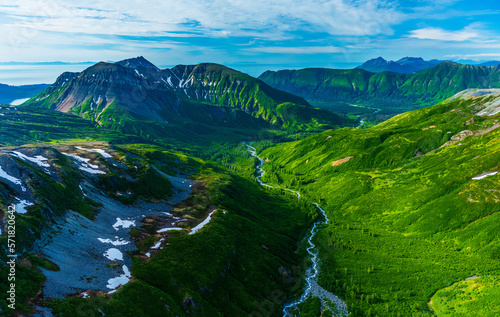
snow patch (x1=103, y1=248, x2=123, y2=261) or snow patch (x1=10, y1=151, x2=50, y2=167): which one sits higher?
snow patch (x1=10, y1=151, x2=50, y2=167)

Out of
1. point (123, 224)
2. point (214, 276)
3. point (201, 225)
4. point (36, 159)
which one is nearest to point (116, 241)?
point (123, 224)

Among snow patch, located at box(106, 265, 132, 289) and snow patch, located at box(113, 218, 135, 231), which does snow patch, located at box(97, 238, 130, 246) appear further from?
snow patch, located at box(106, 265, 132, 289)

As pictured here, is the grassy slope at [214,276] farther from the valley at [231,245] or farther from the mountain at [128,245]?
the valley at [231,245]

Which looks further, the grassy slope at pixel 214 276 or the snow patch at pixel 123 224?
the snow patch at pixel 123 224

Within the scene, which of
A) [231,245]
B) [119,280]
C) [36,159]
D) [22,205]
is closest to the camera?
[119,280]

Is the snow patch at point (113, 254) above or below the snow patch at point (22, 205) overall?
below

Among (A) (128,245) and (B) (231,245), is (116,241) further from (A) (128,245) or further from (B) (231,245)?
(B) (231,245)

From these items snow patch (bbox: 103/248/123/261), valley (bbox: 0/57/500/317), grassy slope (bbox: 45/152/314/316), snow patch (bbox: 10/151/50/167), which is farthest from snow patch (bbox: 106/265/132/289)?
snow patch (bbox: 10/151/50/167)

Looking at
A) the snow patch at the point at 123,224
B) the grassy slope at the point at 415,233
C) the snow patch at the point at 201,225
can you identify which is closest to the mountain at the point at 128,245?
the snow patch at the point at 123,224

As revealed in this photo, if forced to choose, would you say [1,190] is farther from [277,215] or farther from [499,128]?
[499,128]

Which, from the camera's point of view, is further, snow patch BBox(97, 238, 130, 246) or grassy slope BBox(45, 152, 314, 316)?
snow patch BBox(97, 238, 130, 246)

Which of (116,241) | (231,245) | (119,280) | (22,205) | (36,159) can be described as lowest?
(231,245)
